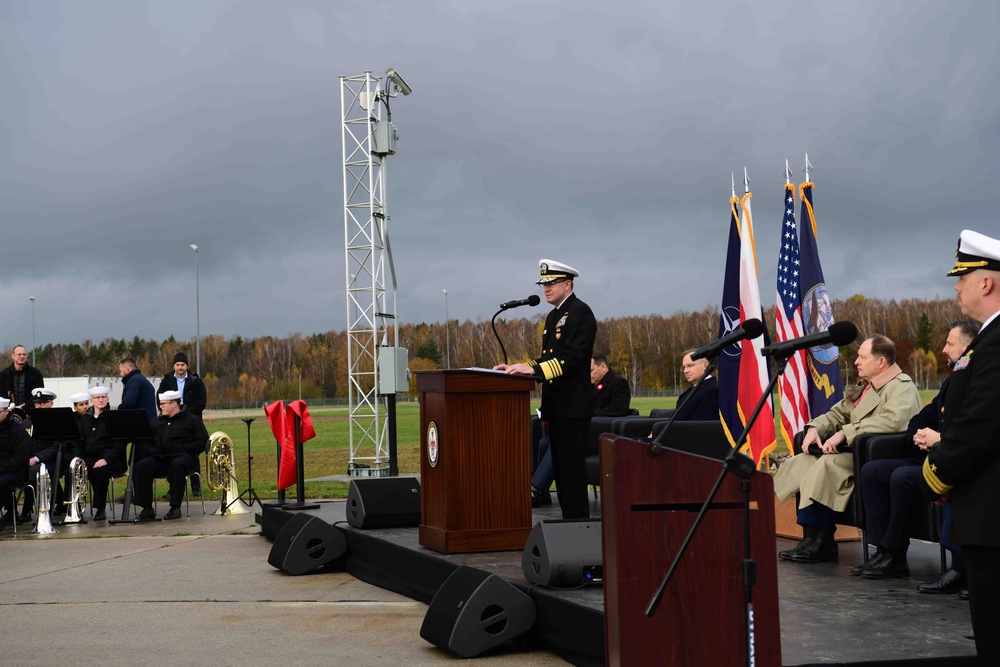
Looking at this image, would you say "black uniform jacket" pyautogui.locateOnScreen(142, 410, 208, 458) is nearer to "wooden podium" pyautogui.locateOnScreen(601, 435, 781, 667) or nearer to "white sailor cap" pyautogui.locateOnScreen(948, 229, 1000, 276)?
"wooden podium" pyautogui.locateOnScreen(601, 435, 781, 667)

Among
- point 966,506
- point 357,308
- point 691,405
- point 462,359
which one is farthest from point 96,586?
point 462,359

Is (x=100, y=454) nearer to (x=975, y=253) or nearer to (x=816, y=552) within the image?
(x=816, y=552)

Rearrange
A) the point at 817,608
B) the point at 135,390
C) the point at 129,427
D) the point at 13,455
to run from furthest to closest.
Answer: the point at 135,390, the point at 129,427, the point at 13,455, the point at 817,608

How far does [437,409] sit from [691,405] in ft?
13.2

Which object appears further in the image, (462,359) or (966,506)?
(462,359)

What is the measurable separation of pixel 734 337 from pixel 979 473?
0.85 metres

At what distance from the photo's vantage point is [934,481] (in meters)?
3.25

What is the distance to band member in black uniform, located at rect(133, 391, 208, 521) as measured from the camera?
12.0 meters

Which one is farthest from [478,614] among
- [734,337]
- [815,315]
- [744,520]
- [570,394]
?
[815,315]

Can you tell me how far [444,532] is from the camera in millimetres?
6559

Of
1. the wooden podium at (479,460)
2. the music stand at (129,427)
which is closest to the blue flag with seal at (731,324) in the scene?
the wooden podium at (479,460)

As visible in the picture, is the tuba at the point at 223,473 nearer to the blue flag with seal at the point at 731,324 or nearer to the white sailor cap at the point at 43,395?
the white sailor cap at the point at 43,395

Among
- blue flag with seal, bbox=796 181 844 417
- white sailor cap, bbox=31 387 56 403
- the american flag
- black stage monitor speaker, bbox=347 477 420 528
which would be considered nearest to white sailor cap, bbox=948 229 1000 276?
black stage monitor speaker, bbox=347 477 420 528

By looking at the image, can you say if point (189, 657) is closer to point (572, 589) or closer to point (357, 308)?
point (572, 589)
